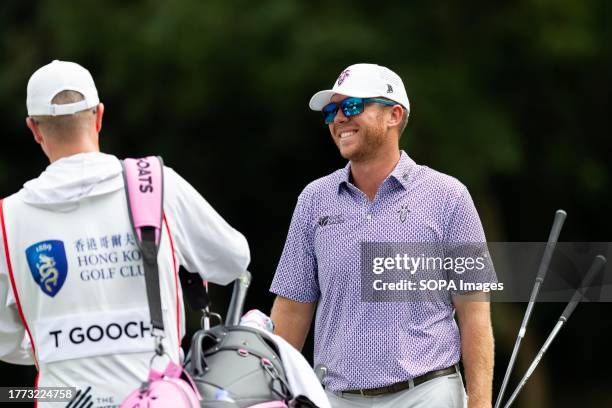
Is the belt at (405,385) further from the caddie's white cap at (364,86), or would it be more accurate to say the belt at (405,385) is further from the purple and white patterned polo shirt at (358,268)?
the caddie's white cap at (364,86)

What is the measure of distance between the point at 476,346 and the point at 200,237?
4.92 ft

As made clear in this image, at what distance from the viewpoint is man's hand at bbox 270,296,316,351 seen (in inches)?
239

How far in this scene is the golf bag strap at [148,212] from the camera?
176 inches

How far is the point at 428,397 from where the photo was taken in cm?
561

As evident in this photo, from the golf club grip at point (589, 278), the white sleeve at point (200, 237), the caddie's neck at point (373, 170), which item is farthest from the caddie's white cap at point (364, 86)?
the white sleeve at point (200, 237)

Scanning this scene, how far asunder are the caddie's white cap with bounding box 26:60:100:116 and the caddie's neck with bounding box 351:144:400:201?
156cm

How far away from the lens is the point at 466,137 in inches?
654

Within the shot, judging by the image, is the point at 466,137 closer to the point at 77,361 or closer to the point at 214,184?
the point at 214,184

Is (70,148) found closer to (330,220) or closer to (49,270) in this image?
(49,270)

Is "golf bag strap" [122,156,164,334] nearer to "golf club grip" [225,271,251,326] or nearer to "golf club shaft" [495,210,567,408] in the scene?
"golf club grip" [225,271,251,326]

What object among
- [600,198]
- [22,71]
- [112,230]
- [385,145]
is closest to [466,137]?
[600,198]

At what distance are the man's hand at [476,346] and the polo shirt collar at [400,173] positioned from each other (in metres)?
0.53

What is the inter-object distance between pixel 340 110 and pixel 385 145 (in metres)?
0.24

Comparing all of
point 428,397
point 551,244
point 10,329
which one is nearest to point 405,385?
point 428,397
